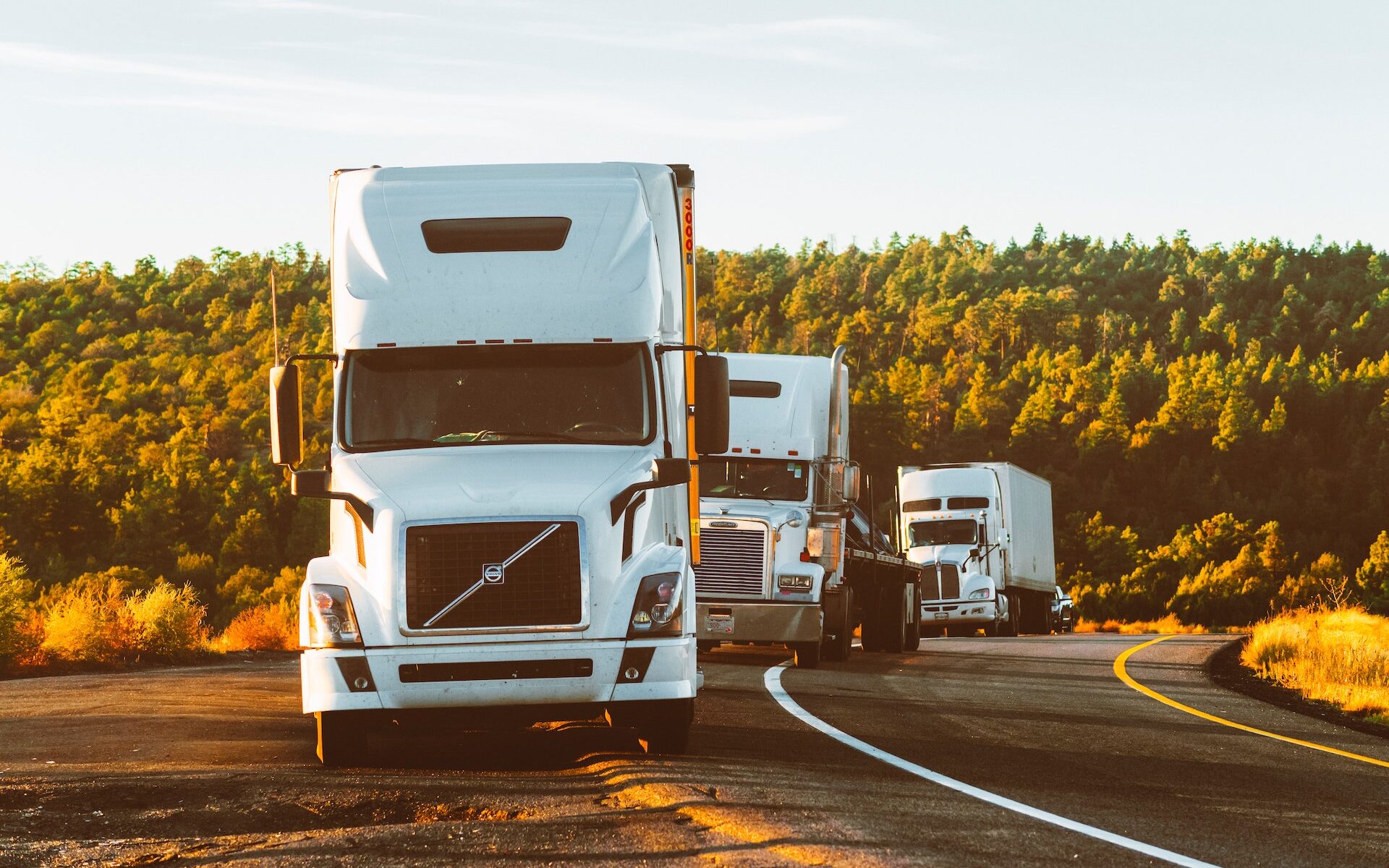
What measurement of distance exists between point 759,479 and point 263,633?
975 cm

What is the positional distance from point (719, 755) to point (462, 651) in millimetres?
1931

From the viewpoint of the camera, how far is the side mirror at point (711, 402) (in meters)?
11.4

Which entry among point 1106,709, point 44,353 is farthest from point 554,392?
point 44,353

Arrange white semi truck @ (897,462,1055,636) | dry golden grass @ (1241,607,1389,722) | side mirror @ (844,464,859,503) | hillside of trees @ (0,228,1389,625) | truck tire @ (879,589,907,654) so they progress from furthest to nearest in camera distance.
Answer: hillside of trees @ (0,228,1389,625)
white semi truck @ (897,462,1055,636)
truck tire @ (879,589,907,654)
side mirror @ (844,464,859,503)
dry golden grass @ (1241,607,1389,722)

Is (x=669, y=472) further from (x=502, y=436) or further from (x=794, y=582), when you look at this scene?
A: (x=794, y=582)

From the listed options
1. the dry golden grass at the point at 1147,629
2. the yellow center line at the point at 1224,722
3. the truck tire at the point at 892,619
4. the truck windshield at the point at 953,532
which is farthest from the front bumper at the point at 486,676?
the dry golden grass at the point at 1147,629

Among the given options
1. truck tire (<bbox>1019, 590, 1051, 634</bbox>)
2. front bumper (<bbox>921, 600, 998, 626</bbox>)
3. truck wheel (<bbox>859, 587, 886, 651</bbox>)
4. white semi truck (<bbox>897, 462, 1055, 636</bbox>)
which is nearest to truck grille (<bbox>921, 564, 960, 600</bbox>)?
white semi truck (<bbox>897, 462, 1055, 636</bbox>)

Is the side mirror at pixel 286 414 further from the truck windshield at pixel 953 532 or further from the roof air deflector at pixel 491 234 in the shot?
the truck windshield at pixel 953 532

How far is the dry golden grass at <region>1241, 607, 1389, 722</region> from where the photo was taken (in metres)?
17.4

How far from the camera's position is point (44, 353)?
4336 inches

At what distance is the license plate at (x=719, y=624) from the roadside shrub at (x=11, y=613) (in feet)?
27.5

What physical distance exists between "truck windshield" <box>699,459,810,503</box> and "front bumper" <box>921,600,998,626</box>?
19.0 meters

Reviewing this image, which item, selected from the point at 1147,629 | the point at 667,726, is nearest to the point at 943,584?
the point at 1147,629

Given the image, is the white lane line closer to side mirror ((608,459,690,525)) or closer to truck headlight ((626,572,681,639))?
truck headlight ((626,572,681,639))
